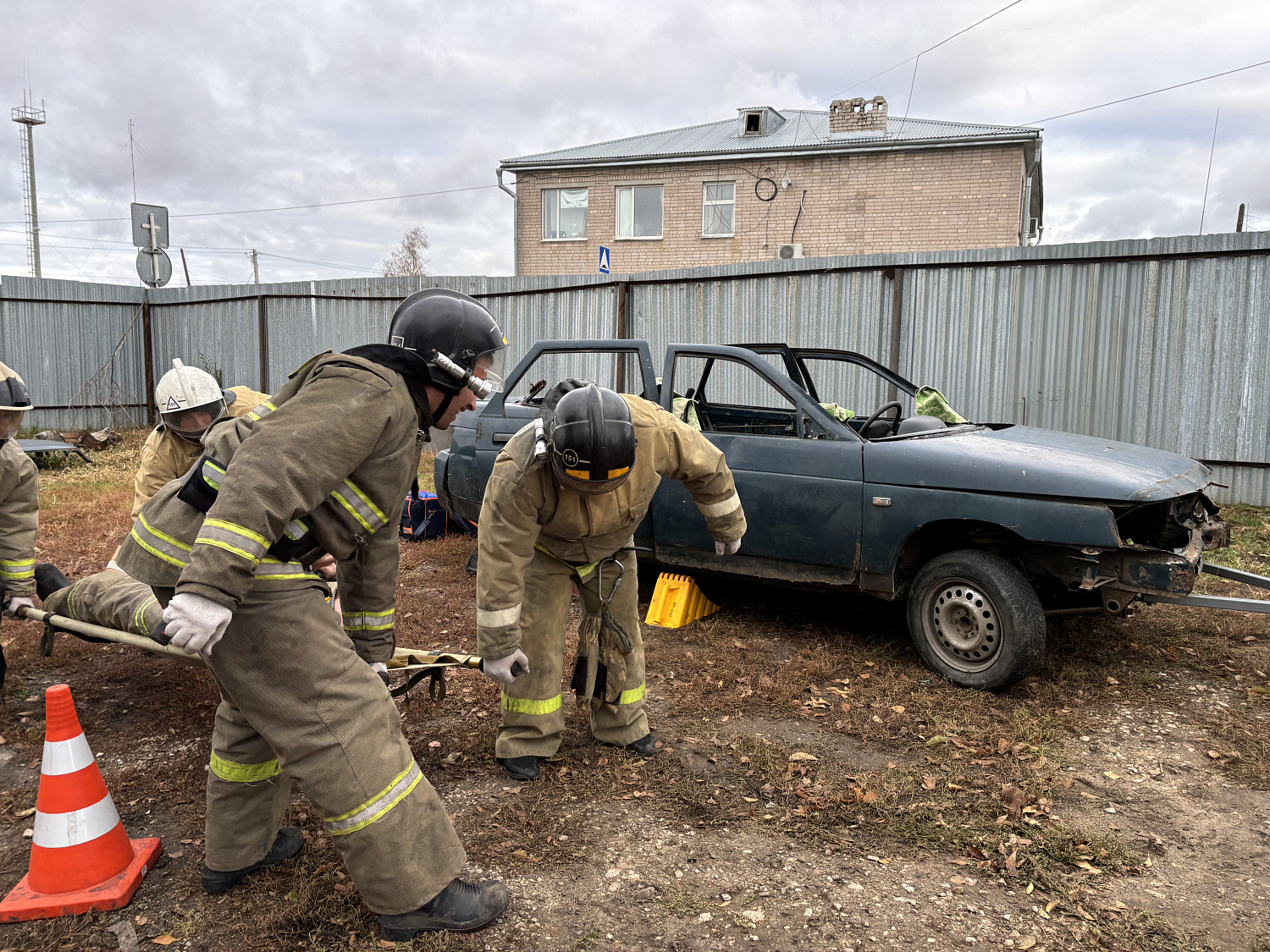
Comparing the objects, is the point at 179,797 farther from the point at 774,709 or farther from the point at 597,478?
the point at 774,709

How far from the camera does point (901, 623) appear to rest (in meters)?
5.14

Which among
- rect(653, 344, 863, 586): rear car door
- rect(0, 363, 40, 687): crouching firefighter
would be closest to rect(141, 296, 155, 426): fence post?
rect(0, 363, 40, 687): crouching firefighter

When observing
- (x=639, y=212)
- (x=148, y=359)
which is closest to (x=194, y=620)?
(x=148, y=359)

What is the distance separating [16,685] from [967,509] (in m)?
4.96

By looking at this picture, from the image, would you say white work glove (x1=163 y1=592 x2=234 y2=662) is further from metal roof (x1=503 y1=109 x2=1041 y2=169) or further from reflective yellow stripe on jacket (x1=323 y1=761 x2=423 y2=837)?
metal roof (x1=503 y1=109 x2=1041 y2=169)

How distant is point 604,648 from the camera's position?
139 inches

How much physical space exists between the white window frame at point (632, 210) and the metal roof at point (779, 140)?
2.11 feet

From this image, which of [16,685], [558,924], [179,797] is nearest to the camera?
[558,924]

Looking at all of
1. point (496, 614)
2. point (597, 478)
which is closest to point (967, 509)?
point (597, 478)

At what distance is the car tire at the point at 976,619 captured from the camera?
12.8ft

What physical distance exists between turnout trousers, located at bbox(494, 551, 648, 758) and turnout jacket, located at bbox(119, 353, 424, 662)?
1.01 metres

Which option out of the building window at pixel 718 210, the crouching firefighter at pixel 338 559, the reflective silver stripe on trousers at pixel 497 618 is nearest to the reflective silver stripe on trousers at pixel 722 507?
the reflective silver stripe on trousers at pixel 497 618

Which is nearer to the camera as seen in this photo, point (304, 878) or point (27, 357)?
point (304, 878)

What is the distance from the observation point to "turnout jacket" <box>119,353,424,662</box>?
1943mm
